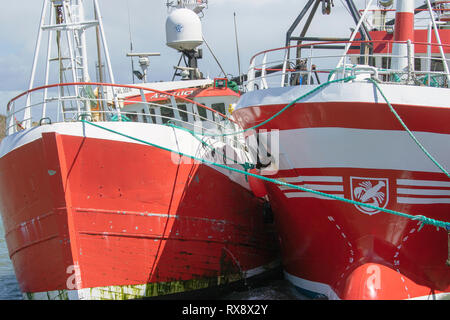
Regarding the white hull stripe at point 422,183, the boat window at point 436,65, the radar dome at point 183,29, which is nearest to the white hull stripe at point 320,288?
the white hull stripe at point 422,183

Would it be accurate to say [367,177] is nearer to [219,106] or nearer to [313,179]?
[313,179]

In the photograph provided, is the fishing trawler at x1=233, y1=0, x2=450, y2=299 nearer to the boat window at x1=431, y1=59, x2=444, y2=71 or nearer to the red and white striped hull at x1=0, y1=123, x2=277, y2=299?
the red and white striped hull at x1=0, y1=123, x2=277, y2=299

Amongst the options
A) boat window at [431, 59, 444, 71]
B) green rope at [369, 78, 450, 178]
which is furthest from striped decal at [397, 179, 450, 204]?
boat window at [431, 59, 444, 71]

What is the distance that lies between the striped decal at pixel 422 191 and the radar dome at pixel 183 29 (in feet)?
29.6

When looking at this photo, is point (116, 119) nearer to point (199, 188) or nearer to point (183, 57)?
point (199, 188)

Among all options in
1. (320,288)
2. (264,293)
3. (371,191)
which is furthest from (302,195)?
(264,293)

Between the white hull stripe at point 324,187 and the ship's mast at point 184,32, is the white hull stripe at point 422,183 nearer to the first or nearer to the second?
the white hull stripe at point 324,187

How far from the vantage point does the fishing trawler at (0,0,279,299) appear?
7922mm

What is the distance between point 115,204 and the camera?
27.1 feet

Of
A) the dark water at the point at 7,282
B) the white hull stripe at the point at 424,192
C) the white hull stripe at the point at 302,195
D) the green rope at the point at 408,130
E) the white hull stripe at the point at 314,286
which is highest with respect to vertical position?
the green rope at the point at 408,130

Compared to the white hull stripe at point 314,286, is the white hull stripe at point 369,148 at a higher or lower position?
higher

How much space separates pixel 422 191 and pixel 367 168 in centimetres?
89

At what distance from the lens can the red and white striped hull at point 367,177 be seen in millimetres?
7312
